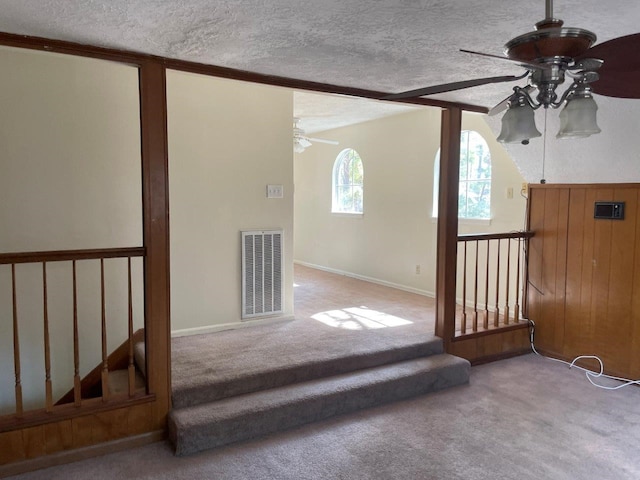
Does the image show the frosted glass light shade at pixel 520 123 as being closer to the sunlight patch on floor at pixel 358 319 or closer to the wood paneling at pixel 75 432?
the wood paneling at pixel 75 432

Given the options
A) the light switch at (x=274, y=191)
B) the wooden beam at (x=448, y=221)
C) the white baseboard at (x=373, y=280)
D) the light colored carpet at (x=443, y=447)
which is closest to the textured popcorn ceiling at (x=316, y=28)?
the wooden beam at (x=448, y=221)

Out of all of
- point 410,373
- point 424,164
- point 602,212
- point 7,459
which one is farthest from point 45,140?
point 602,212

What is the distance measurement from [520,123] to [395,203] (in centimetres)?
428

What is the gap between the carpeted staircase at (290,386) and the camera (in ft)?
9.14

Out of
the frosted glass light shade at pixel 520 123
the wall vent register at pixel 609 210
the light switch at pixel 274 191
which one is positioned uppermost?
the frosted glass light shade at pixel 520 123

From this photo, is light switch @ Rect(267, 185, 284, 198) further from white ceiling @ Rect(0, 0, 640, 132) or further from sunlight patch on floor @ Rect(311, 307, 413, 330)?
white ceiling @ Rect(0, 0, 640, 132)

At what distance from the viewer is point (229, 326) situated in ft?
13.7

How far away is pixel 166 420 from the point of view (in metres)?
2.86

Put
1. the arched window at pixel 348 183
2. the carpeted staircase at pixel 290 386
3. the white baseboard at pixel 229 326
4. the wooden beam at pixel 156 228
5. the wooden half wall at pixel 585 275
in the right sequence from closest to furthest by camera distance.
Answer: the wooden beam at pixel 156 228 < the carpeted staircase at pixel 290 386 < the wooden half wall at pixel 585 275 < the white baseboard at pixel 229 326 < the arched window at pixel 348 183

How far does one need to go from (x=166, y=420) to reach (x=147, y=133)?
1653 mm

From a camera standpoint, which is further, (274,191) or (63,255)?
(274,191)

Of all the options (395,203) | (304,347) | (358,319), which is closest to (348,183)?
(395,203)

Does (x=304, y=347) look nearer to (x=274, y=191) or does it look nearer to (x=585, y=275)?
(x=274, y=191)

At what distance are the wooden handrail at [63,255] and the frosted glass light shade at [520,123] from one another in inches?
78.0
